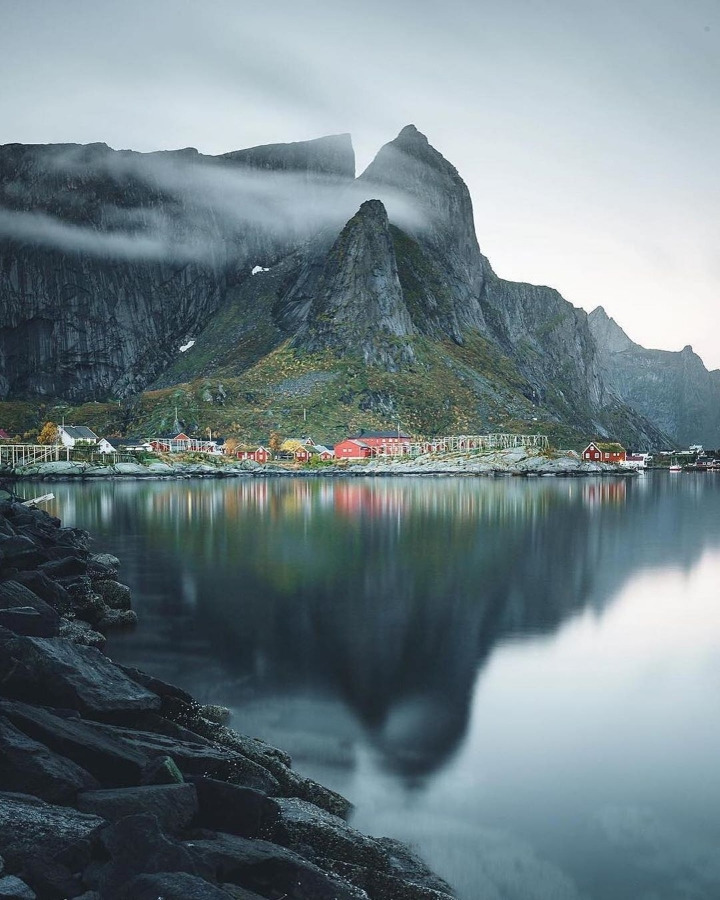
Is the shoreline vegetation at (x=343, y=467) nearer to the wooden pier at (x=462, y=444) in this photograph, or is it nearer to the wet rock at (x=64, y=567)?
the wooden pier at (x=462, y=444)

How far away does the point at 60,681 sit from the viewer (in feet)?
25.7

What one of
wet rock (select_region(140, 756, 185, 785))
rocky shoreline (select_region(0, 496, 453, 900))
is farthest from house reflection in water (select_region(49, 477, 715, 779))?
wet rock (select_region(140, 756, 185, 785))

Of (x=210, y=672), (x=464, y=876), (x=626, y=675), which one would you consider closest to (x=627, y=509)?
(x=626, y=675)

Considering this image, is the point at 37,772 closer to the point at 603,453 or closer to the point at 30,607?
the point at 30,607

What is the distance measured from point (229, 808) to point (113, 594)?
13.8m

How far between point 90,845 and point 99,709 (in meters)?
A: 2.67

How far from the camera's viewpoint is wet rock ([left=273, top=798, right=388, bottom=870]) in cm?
666

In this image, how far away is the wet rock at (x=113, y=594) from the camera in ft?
62.5

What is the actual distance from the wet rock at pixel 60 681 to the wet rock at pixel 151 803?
6.39ft

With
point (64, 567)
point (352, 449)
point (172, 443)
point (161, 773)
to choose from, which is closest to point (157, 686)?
point (161, 773)

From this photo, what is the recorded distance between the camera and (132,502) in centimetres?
6178

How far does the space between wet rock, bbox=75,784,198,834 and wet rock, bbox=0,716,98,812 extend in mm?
189

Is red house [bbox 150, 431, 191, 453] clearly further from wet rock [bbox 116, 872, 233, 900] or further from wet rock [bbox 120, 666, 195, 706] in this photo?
wet rock [bbox 116, 872, 233, 900]

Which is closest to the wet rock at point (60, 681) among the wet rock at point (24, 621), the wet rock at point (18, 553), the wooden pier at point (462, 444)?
the wet rock at point (24, 621)
